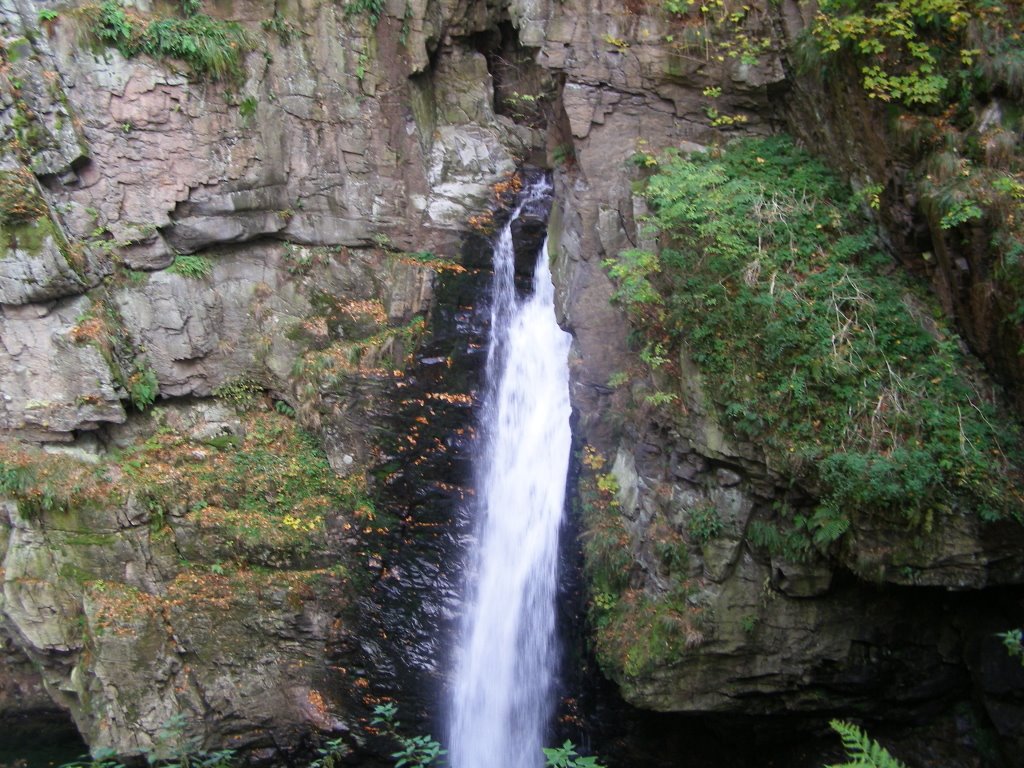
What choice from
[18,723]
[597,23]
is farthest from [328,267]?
[18,723]

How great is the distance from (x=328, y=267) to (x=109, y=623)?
18.4 feet

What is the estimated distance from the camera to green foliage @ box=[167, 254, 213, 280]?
10.8 m

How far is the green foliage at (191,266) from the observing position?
1082 centimetres

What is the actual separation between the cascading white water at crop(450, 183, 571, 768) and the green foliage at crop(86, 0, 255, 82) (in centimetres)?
546

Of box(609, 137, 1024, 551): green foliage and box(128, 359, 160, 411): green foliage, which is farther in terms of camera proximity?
box(128, 359, 160, 411): green foliage

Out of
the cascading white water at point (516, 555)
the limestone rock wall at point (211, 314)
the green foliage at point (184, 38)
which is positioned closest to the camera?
the cascading white water at point (516, 555)

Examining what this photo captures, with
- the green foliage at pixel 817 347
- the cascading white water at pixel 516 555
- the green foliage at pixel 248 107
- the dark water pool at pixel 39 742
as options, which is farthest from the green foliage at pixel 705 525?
the dark water pool at pixel 39 742

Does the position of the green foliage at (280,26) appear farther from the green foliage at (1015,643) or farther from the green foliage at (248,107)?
the green foliage at (1015,643)

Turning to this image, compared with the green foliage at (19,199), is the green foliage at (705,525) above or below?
below

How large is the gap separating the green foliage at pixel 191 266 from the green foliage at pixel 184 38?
250cm

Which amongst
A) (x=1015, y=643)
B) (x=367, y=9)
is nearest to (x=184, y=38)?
(x=367, y=9)

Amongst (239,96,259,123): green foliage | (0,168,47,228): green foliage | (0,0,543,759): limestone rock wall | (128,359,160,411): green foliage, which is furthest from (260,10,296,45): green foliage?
(128,359,160,411): green foliage

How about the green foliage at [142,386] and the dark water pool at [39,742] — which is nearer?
the dark water pool at [39,742]

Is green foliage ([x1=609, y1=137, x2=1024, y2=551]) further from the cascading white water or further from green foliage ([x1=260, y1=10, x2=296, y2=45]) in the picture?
green foliage ([x1=260, y1=10, x2=296, y2=45])
